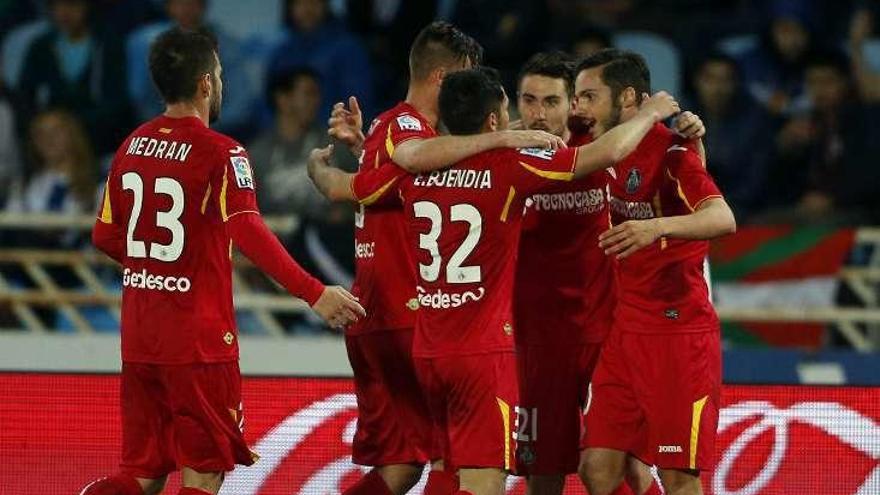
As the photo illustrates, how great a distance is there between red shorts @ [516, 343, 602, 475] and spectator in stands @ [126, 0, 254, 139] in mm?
5996

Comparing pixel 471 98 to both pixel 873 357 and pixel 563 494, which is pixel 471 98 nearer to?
pixel 563 494

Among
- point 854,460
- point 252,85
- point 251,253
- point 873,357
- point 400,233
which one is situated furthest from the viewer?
point 252,85

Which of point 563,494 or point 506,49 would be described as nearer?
point 563,494

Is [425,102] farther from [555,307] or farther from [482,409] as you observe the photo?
[482,409]

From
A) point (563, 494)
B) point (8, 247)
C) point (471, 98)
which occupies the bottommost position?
point (563, 494)

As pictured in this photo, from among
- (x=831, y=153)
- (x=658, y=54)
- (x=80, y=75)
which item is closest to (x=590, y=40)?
(x=658, y=54)

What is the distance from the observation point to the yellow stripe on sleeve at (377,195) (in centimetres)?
681

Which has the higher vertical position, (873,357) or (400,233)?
(400,233)

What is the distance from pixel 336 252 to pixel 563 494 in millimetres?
3538

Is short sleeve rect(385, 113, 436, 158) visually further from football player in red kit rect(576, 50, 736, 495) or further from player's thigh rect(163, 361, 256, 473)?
player's thigh rect(163, 361, 256, 473)

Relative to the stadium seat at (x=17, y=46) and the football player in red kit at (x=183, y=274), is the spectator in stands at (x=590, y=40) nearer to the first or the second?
the stadium seat at (x=17, y=46)

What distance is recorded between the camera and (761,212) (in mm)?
12062

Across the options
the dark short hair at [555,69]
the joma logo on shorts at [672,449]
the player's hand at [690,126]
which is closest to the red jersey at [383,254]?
the dark short hair at [555,69]

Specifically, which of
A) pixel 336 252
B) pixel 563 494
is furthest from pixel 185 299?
pixel 336 252
